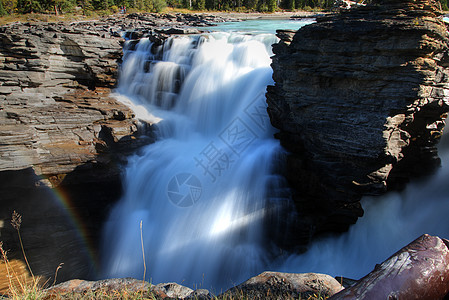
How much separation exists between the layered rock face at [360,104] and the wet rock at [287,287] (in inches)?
138

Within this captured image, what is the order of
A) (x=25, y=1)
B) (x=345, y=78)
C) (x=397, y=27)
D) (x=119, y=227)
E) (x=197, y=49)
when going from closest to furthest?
(x=397, y=27) → (x=345, y=78) → (x=119, y=227) → (x=197, y=49) → (x=25, y=1)

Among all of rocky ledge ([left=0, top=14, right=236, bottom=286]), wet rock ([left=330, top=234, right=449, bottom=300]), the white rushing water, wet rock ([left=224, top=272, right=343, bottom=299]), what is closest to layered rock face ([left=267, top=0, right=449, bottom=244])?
the white rushing water

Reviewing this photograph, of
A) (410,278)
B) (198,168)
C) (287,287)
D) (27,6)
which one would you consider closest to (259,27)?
(198,168)

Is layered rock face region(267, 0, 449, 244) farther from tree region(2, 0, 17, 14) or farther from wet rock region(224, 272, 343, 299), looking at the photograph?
tree region(2, 0, 17, 14)

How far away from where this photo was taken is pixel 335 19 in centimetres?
607

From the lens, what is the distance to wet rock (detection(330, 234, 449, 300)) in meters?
1.51

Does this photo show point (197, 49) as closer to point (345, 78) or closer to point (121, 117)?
point (121, 117)

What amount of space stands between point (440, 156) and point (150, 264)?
7.59 metres

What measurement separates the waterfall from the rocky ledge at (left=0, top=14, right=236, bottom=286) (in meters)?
0.70

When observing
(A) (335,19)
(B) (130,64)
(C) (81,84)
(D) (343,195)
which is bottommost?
(D) (343,195)

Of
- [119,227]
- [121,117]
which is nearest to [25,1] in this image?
[121,117]

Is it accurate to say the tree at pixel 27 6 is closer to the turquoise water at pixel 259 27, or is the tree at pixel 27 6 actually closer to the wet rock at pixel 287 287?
the turquoise water at pixel 259 27

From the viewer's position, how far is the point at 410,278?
5.10 ft
